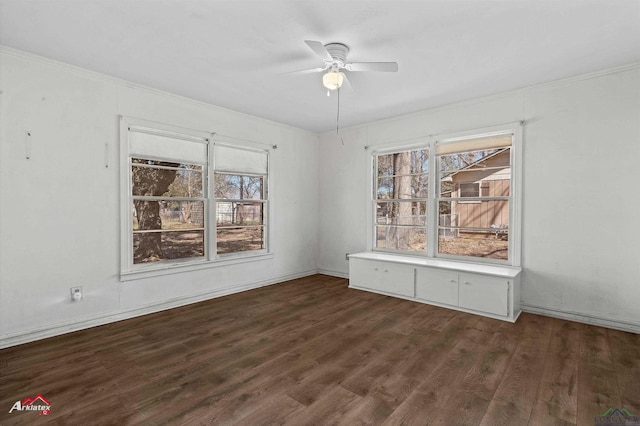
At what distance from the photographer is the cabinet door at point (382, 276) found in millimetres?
4445

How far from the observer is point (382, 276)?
186 inches

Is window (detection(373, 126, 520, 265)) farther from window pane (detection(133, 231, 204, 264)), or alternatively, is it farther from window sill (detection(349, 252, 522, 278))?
window pane (detection(133, 231, 204, 264))

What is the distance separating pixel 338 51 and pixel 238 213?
116 inches

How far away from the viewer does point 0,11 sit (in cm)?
237

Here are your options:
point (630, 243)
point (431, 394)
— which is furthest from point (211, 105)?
point (630, 243)

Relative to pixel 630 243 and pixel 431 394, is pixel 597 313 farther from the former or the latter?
pixel 431 394

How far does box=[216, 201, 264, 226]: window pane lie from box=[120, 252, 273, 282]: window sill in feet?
1.76

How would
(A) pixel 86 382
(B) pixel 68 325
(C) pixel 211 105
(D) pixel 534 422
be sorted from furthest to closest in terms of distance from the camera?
(C) pixel 211 105 → (B) pixel 68 325 → (A) pixel 86 382 → (D) pixel 534 422

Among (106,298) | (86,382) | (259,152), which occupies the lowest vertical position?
(86,382)

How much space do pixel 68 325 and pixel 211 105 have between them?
3170mm

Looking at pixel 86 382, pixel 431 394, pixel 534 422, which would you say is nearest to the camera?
pixel 534 422

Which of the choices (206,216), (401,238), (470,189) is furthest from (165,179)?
(470,189)

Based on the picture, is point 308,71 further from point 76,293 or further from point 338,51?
point 76,293

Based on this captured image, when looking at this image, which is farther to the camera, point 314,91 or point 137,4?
point 314,91
